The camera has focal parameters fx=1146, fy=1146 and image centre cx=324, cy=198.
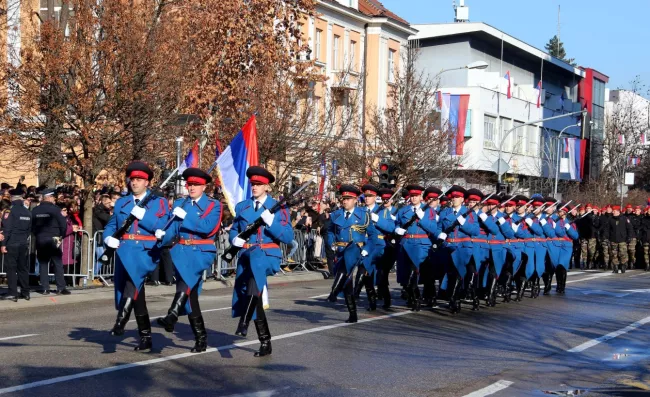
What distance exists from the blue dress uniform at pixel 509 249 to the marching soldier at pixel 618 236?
582 inches

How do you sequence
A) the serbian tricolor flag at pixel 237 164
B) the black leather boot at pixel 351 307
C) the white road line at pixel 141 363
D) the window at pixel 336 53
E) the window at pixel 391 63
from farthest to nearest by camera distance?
1. the window at pixel 391 63
2. the window at pixel 336 53
3. the serbian tricolor flag at pixel 237 164
4. the black leather boot at pixel 351 307
5. the white road line at pixel 141 363

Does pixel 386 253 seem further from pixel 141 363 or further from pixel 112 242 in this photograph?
pixel 141 363

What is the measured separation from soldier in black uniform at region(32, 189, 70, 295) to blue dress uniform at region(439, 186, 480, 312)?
21.4 ft

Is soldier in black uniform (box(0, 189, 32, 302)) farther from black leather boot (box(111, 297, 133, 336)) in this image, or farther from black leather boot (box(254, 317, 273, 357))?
black leather boot (box(254, 317, 273, 357))

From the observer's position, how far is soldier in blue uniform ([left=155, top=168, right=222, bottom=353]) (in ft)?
38.5

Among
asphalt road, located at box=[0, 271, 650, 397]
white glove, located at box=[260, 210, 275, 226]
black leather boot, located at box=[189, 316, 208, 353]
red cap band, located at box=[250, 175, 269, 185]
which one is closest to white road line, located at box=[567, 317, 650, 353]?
asphalt road, located at box=[0, 271, 650, 397]

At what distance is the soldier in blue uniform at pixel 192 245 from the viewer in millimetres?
11734

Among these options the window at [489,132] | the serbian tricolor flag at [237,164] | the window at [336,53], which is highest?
the window at [336,53]

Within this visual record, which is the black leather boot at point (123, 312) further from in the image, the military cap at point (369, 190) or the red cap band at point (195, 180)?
the military cap at point (369, 190)

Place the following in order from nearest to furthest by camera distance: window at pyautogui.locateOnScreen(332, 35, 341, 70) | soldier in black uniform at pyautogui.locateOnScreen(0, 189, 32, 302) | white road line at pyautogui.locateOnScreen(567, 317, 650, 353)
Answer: white road line at pyautogui.locateOnScreen(567, 317, 650, 353)
soldier in black uniform at pyautogui.locateOnScreen(0, 189, 32, 302)
window at pyautogui.locateOnScreen(332, 35, 341, 70)

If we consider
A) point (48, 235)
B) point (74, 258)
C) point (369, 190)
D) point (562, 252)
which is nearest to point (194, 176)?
point (369, 190)

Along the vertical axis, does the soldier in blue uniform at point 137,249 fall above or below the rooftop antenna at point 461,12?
below

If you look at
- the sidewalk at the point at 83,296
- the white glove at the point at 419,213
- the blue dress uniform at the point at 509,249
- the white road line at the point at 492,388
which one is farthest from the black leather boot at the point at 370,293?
the white road line at the point at 492,388

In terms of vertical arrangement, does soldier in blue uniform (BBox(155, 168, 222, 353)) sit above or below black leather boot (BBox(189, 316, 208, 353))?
above
